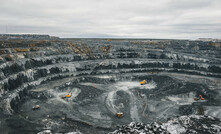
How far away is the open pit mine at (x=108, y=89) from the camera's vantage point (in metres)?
20.7

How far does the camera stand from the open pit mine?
2070cm

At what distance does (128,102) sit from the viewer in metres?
30.5

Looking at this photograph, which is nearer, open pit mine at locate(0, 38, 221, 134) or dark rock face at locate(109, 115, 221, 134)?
dark rock face at locate(109, 115, 221, 134)

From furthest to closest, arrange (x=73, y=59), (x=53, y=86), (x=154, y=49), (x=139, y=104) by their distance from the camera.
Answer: (x=154, y=49)
(x=73, y=59)
(x=53, y=86)
(x=139, y=104)

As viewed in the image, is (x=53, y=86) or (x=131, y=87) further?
(x=131, y=87)

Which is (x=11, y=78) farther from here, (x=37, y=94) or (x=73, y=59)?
(x=73, y=59)

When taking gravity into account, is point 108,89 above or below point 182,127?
below

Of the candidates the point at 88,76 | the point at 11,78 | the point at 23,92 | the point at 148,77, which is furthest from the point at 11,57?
the point at 148,77

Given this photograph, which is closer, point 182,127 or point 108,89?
point 182,127

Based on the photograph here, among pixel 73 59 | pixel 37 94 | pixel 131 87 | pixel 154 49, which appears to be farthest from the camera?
pixel 154 49

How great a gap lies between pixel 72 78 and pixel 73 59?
1012 cm

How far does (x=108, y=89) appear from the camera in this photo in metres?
37.6

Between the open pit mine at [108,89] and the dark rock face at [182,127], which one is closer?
the dark rock face at [182,127]

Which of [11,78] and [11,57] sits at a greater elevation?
[11,57]
